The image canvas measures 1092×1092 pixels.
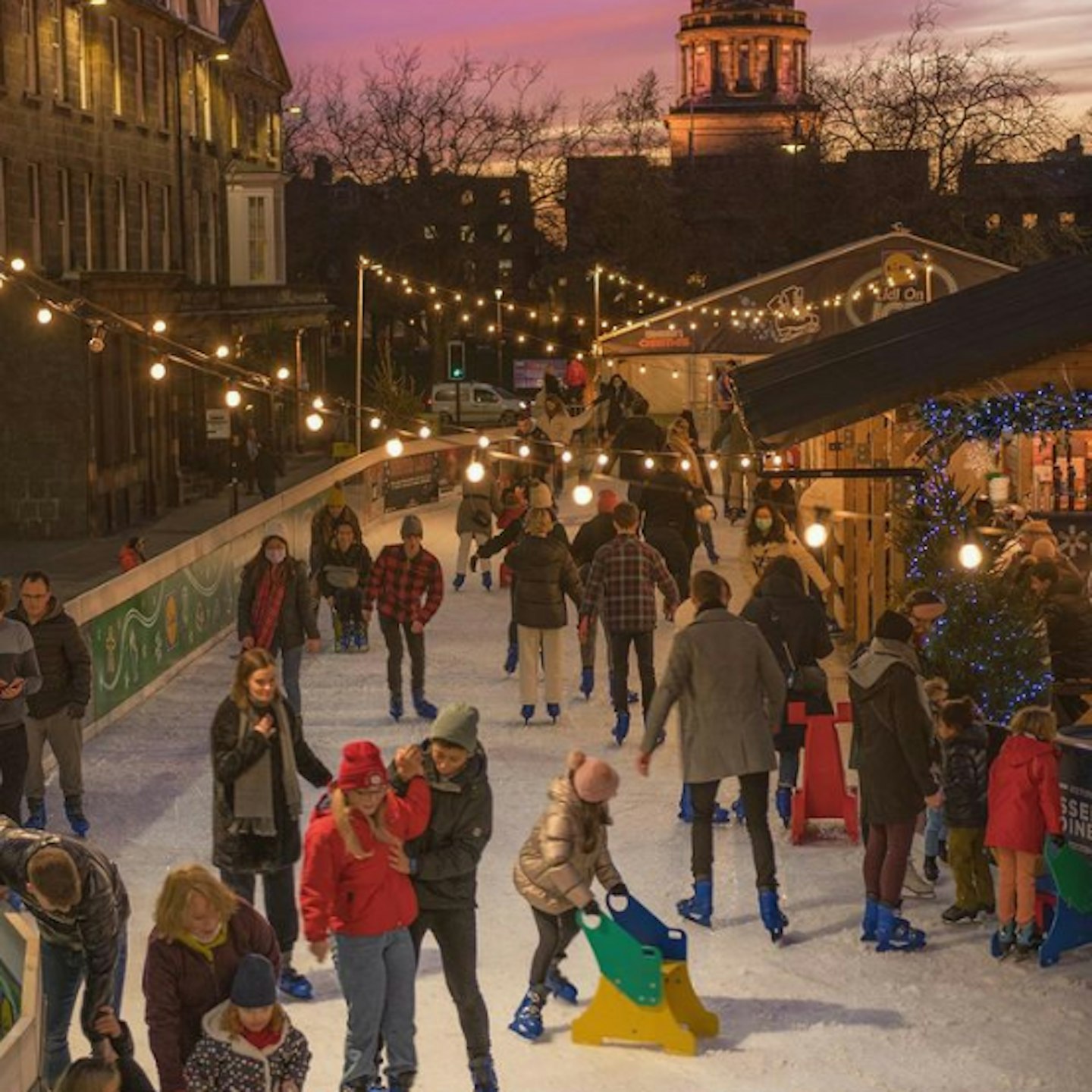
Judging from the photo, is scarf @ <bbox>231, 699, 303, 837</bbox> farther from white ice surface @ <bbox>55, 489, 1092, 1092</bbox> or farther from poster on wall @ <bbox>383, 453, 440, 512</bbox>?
poster on wall @ <bbox>383, 453, 440, 512</bbox>

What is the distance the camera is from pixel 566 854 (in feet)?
31.0

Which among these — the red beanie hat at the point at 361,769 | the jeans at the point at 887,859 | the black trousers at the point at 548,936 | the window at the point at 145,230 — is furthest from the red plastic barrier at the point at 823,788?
the window at the point at 145,230

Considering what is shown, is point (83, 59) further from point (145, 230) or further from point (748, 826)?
point (748, 826)

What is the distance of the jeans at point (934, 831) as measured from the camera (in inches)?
468

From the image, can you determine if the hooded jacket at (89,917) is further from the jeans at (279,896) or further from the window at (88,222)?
the window at (88,222)

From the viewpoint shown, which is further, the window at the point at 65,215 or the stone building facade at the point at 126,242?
the window at the point at 65,215

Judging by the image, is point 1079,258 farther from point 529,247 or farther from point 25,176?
point 529,247

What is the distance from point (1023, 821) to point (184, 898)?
440 cm

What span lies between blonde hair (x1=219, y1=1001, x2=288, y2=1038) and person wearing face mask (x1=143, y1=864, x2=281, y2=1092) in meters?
0.20

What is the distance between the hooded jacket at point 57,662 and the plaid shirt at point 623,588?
3708 mm

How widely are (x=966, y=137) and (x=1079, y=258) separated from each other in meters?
47.0

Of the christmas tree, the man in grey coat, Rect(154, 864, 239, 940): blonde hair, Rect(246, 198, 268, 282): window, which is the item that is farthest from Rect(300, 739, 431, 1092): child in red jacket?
Rect(246, 198, 268, 282): window

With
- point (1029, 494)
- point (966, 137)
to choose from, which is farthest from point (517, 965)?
point (966, 137)

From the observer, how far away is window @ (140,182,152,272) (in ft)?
137
